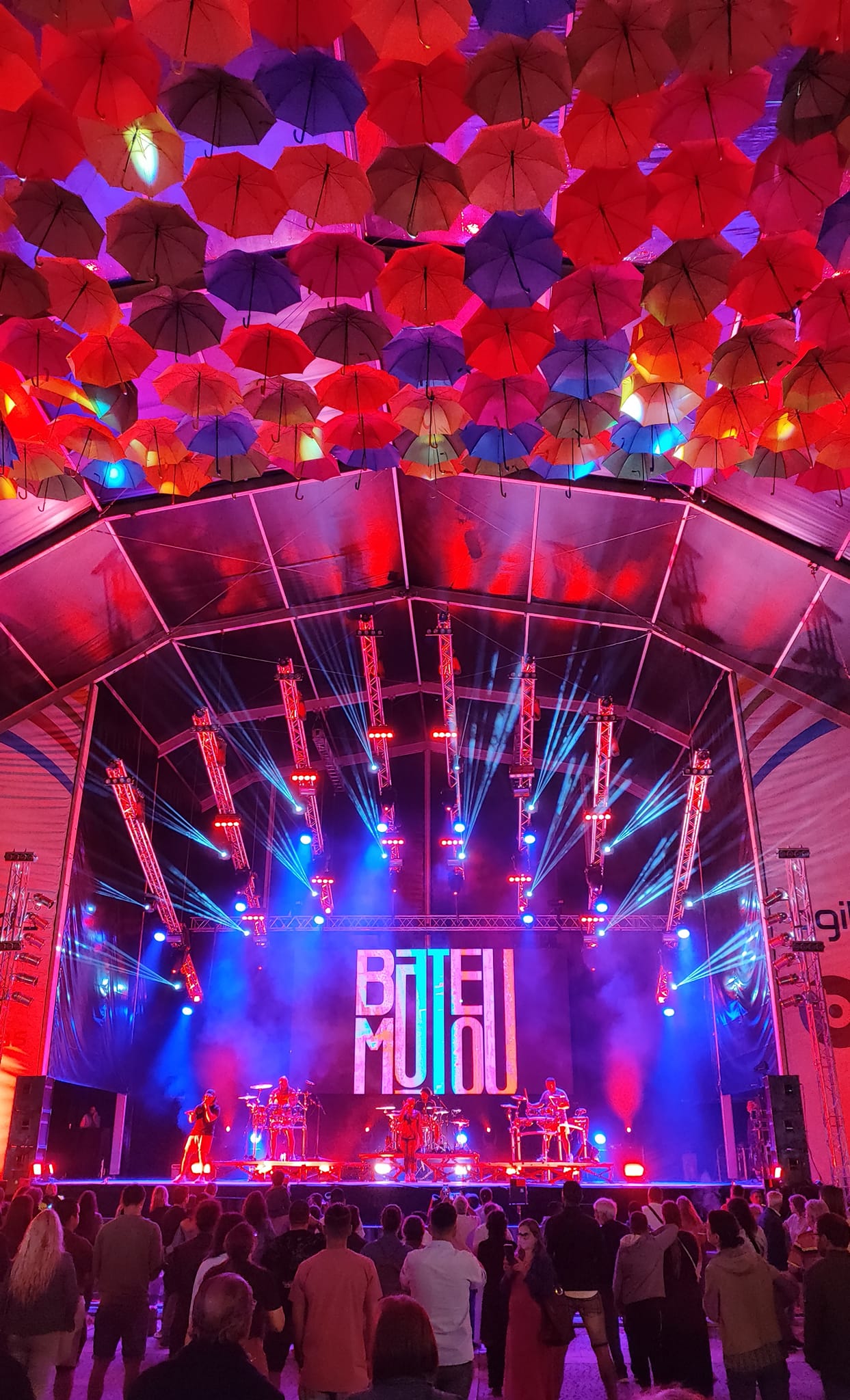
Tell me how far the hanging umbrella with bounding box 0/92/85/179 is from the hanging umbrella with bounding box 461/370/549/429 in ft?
11.9

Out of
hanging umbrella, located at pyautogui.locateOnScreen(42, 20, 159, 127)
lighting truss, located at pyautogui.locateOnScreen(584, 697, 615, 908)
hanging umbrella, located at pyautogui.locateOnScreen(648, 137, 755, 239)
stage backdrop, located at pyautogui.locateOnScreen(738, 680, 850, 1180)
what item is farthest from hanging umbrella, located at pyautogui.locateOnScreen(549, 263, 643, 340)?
lighting truss, located at pyautogui.locateOnScreen(584, 697, 615, 908)

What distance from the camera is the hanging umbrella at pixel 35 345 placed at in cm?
868

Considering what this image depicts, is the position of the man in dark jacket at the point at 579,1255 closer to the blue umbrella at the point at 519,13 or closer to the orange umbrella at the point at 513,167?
the orange umbrella at the point at 513,167

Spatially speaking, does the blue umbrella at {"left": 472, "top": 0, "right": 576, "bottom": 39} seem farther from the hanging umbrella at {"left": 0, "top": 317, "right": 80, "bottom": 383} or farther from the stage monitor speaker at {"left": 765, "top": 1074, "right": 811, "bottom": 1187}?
the stage monitor speaker at {"left": 765, "top": 1074, "right": 811, "bottom": 1187}

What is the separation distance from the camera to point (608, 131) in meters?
6.59


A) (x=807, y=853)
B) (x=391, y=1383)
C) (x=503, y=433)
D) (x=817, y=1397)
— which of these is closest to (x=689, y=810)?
(x=807, y=853)

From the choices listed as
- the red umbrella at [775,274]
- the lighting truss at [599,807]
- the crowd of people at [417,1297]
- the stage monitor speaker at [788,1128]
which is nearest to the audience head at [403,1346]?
the crowd of people at [417,1297]

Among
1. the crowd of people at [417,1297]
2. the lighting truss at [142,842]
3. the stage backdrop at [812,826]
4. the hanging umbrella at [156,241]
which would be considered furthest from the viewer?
the lighting truss at [142,842]

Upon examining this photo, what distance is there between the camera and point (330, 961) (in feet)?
68.9

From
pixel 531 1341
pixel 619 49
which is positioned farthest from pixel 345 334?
pixel 531 1341

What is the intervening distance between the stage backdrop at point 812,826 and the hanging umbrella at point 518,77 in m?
9.73

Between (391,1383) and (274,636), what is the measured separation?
603 inches

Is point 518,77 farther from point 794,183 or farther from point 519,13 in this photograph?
point 794,183

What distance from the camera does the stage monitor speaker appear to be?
12.7 metres
